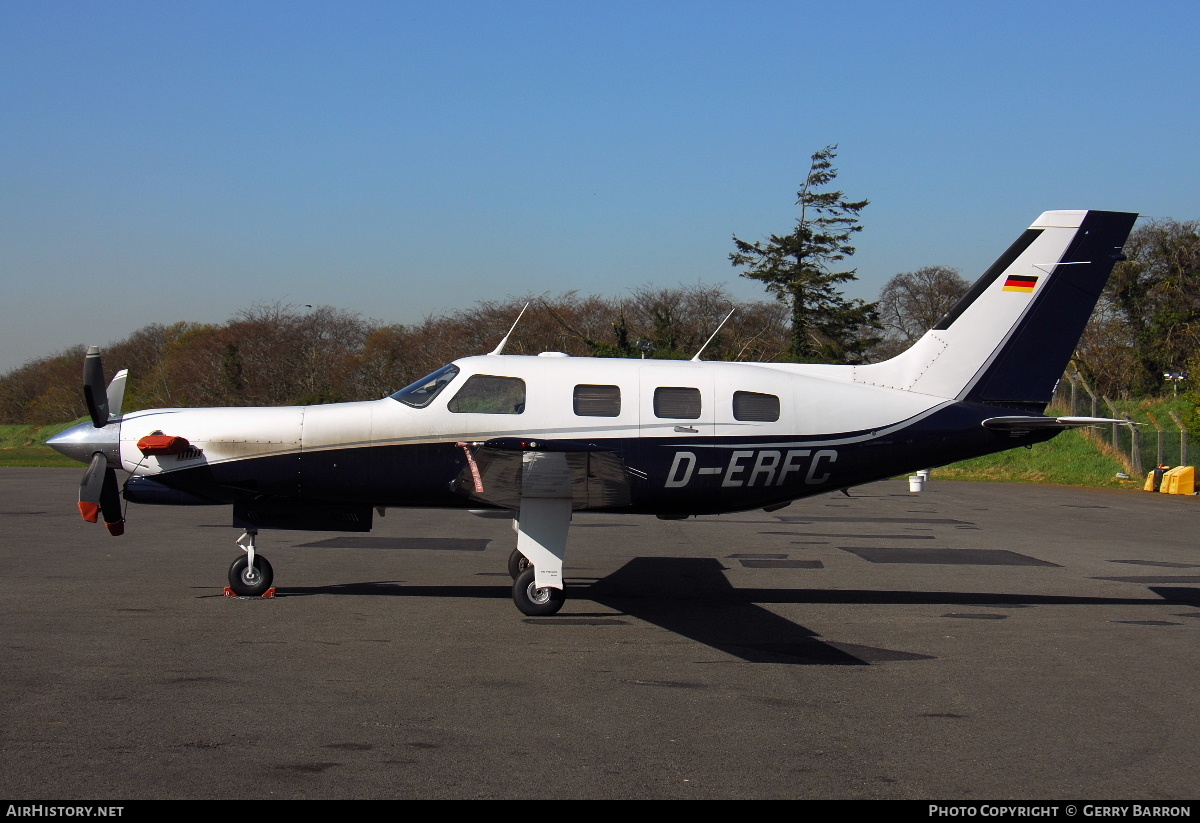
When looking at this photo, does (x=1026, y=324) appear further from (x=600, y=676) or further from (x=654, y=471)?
(x=600, y=676)

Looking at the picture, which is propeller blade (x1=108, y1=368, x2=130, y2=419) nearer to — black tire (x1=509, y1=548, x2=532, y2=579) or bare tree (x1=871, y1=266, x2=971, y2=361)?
black tire (x1=509, y1=548, x2=532, y2=579)

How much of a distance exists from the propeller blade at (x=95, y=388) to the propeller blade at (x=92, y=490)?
0.46 meters

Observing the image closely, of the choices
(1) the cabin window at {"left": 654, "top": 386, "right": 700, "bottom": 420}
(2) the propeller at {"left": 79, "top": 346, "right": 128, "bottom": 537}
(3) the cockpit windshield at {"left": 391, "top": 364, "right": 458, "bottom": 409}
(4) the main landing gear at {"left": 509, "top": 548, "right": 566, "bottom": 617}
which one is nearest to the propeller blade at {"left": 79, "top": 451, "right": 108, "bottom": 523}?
(2) the propeller at {"left": 79, "top": 346, "right": 128, "bottom": 537}

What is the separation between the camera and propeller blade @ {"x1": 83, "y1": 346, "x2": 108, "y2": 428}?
9891 millimetres

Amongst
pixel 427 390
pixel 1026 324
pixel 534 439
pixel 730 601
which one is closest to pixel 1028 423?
pixel 1026 324

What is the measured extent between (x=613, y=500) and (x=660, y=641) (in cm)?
161

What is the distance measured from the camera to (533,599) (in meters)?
9.72

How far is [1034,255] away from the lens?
36.1 feet

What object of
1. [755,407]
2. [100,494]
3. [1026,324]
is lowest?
[100,494]

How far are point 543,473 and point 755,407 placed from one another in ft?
8.37

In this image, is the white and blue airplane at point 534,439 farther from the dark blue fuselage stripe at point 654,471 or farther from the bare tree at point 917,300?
the bare tree at point 917,300

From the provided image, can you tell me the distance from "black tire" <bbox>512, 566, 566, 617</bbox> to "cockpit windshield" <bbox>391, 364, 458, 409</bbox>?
2.09 m
